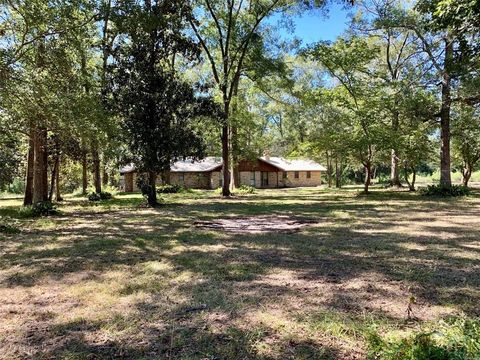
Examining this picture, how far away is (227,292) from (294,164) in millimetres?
40711

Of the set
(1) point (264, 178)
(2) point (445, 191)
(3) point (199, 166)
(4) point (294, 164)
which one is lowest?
(2) point (445, 191)

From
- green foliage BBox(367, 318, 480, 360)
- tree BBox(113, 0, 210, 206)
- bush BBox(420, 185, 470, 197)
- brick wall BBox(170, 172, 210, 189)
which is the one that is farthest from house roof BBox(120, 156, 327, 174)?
green foliage BBox(367, 318, 480, 360)

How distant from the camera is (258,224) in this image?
→ 1045 cm

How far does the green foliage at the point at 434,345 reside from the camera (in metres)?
2.58

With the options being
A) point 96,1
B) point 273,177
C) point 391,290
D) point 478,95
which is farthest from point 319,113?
point 391,290

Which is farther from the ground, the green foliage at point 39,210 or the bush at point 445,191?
the bush at point 445,191

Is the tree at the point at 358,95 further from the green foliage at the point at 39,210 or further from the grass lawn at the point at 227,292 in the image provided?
the green foliage at the point at 39,210

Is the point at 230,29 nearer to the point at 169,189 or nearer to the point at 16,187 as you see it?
the point at 169,189

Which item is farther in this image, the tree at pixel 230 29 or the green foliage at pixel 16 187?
the green foliage at pixel 16 187

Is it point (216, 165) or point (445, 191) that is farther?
point (216, 165)

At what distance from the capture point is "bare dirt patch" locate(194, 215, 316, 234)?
30.6 feet

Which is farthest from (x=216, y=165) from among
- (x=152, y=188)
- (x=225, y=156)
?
(x=152, y=188)

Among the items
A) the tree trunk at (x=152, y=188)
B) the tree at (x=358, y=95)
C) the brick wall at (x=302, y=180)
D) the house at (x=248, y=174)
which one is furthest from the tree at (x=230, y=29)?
the brick wall at (x=302, y=180)

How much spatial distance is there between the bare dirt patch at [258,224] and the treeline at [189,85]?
163 inches
